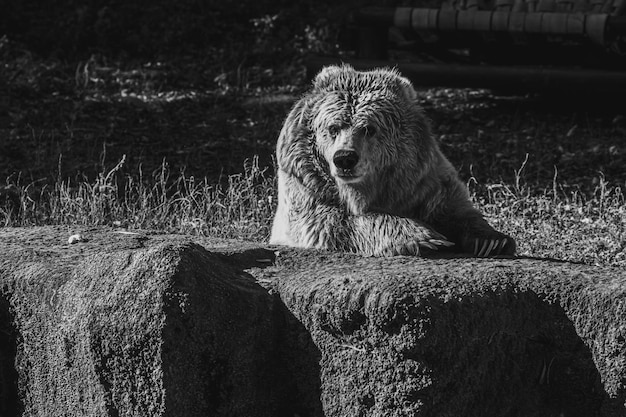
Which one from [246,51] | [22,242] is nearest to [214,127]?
[246,51]

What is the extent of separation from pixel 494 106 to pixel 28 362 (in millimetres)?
7578

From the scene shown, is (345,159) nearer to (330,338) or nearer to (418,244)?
(418,244)

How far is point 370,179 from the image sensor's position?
446 centimetres

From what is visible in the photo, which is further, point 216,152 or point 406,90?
point 216,152

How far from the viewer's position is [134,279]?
3488 millimetres

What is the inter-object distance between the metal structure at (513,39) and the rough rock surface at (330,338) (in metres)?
6.11

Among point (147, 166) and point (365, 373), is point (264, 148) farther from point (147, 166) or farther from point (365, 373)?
point (365, 373)

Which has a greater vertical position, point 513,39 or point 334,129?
point 513,39

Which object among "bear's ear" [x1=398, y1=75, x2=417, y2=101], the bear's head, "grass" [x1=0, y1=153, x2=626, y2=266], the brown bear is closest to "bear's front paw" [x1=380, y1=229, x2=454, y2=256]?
the brown bear

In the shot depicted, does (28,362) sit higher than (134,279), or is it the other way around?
(134,279)

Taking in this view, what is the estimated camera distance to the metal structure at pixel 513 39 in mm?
9374

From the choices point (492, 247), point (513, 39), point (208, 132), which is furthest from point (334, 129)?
point (513, 39)

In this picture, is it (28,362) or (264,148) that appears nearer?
(28,362)

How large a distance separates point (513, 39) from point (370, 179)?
19.8 feet
